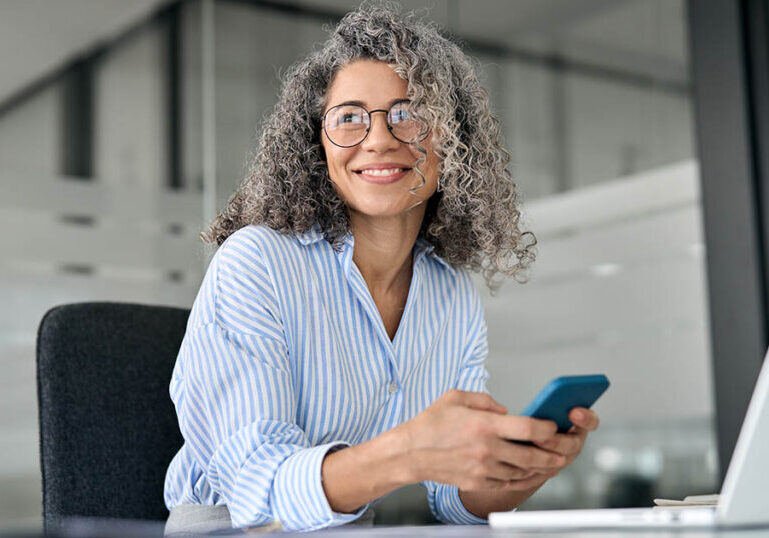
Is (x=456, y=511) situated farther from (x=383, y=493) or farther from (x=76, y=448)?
(x=76, y=448)

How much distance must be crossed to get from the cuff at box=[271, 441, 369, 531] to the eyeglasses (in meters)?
0.50

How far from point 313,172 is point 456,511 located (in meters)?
0.54

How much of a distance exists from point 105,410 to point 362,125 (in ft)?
1.83

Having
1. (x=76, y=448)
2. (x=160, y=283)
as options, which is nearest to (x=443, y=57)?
(x=76, y=448)

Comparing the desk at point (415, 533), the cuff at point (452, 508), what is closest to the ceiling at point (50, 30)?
the cuff at point (452, 508)

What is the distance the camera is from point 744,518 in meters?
0.77

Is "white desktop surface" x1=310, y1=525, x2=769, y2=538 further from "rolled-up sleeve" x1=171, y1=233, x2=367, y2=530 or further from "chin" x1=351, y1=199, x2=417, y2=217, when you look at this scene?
"chin" x1=351, y1=199, x2=417, y2=217

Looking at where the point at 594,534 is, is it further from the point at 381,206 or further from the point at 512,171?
the point at 512,171

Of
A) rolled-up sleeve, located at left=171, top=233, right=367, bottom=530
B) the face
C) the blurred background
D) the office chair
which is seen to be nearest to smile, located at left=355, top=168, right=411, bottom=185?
the face

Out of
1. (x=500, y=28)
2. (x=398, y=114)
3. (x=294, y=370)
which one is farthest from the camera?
(x=500, y=28)

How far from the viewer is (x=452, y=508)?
140 cm

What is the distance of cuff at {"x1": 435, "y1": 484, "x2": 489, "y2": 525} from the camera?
1379 millimetres

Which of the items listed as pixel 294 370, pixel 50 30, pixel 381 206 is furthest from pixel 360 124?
pixel 50 30

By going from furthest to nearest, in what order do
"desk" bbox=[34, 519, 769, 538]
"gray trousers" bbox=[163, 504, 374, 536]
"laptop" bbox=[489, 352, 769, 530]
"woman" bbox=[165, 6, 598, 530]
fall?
"gray trousers" bbox=[163, 504, 374, 536], "woman" bbox=[165, 6, 598, 530], "laptop" bbox=[489, 352, 769, 530], "desk" bbox=[34, 519, 769, 538]
